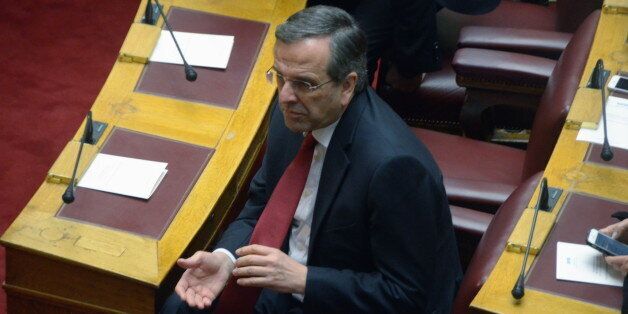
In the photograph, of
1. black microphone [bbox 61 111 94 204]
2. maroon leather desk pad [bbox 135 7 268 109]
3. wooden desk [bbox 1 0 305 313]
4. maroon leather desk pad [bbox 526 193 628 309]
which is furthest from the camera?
maroon leather desk pad [bbox 135 7 268 109]

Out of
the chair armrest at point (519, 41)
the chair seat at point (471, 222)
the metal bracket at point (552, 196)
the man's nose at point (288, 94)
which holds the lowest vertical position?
the chair armrest at point (519, 41)

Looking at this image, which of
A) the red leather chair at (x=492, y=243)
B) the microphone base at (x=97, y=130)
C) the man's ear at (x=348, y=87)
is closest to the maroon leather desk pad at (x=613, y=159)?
the red leather chair at (x=492, y=243)

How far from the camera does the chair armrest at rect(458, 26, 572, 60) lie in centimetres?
282

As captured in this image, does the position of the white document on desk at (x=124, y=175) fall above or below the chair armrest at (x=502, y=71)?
above

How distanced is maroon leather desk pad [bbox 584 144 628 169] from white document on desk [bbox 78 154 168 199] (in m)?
0.90

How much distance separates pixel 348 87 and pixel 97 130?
75 centimetres

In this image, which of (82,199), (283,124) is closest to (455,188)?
(283,124)

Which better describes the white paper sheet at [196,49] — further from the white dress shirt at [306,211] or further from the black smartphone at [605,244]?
the black smartphone at [605,244]

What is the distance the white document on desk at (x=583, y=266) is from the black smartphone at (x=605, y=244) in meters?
0.04

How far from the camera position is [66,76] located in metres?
3.50

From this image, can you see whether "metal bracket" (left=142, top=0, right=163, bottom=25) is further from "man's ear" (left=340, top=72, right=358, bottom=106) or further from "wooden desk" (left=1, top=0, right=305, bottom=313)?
"man's ear" (left=340, top=72, right=358, bottom=106)

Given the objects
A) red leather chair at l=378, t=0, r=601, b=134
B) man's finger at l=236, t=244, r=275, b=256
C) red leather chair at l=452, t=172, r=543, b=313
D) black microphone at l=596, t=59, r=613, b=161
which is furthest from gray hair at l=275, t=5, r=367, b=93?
red leather chair at l=378, t=0, r=601, b=134

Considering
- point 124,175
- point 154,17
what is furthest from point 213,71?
point 124,175

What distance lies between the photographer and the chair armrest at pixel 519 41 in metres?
2.82
